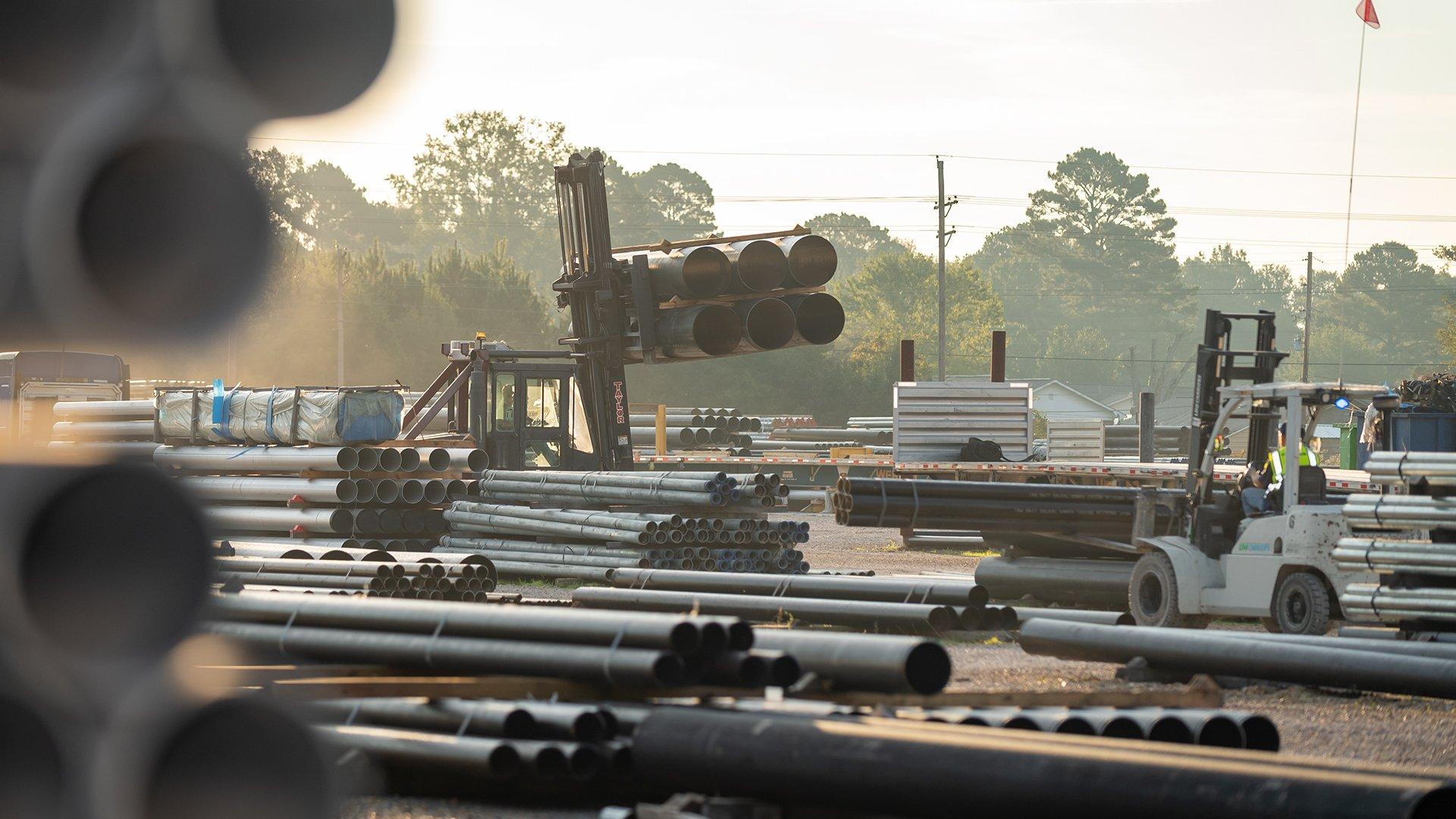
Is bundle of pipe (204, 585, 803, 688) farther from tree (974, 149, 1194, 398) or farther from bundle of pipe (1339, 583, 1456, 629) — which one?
tree (974, 149, 1194, 398)

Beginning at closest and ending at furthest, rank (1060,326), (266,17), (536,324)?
1. (266,17)
2. (536,324)
3. (1060,326)

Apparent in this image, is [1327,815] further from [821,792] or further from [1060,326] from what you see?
[1060,326]

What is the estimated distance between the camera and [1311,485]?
14148mm

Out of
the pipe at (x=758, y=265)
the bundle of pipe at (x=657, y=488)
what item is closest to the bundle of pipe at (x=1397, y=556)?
the bundle of pipe at (x=657, y=488)

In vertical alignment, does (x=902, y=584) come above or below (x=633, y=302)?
below

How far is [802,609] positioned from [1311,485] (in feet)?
16.3

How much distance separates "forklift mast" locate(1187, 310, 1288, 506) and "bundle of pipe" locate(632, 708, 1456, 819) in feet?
31.9

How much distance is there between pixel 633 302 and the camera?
2022 cm

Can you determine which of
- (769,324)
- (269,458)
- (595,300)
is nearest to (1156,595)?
(769,324)

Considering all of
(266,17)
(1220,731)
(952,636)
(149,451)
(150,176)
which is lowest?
(952,636)

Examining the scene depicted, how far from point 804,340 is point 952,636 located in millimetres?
4707

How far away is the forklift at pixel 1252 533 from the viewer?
1371 centimetres

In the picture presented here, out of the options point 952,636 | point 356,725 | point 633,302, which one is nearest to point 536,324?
point 633,302

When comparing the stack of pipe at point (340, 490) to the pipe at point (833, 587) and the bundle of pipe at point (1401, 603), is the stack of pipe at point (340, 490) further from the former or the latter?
the bundle of pipe at point (1401, 603)
